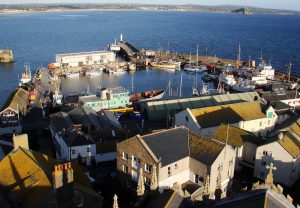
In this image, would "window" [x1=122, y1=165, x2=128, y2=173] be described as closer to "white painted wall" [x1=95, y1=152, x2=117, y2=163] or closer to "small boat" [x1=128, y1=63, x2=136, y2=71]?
"white painted wall" [x1=95, y1=152, x2=117, y2=163]

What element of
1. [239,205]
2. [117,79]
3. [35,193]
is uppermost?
[239,205]

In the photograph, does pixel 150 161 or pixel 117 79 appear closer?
pixel 150 161

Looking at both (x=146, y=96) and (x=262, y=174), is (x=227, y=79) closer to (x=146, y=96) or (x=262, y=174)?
(x=146, y=96)

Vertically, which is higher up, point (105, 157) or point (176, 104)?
point (176, 104)

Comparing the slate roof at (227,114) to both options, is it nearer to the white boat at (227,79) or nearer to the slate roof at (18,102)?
the slate roof at (18,102)

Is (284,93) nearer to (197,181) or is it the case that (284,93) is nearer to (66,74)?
(197,181)

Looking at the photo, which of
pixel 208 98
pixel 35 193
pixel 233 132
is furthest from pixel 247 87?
pixel 35 193

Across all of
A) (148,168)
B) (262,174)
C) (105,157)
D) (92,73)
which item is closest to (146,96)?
(92,73)

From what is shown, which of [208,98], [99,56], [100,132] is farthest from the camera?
[99,56]
